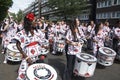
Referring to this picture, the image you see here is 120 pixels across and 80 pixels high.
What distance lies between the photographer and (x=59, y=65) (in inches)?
483

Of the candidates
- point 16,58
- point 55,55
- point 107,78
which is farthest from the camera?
point 55,55

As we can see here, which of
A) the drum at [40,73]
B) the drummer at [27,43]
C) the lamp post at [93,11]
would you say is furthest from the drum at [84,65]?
the lamp post at [93,11]

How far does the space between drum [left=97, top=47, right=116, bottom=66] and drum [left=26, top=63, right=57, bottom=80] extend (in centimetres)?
510

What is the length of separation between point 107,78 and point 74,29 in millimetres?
2199

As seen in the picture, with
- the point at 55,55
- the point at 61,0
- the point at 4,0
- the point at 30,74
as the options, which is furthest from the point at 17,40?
the point at 61,0

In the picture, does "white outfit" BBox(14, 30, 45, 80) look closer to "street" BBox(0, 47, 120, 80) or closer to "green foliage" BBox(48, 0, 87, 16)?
"street" BBox(0, 47, 120, 80)

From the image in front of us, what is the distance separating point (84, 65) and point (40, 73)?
2.82 m

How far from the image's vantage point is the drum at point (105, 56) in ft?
36.2

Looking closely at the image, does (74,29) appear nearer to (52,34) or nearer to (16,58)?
(16,58)

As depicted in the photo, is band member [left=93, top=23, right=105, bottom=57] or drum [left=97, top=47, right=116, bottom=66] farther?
band member [left=93, top=23, right=105, bottom=57]

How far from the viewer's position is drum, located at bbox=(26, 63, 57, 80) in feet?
19.7

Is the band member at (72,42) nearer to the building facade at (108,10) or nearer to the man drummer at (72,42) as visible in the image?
the man drummer at (72,42)

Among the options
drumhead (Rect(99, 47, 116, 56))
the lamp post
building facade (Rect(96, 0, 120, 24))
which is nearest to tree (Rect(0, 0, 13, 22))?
building facade (Rect(96, 0, 120, 24))

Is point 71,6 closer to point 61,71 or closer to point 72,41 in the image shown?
point 61,71
